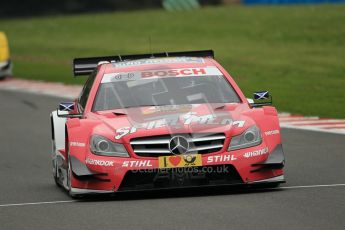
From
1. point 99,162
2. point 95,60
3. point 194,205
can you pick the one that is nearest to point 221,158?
point 194,205

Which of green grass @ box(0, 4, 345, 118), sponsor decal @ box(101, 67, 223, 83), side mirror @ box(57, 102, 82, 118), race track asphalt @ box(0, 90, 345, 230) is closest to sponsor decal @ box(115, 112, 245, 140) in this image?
race track asphalt @ box(0, 90, 345, 230)

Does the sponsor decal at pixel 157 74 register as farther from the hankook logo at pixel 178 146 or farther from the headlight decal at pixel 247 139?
the hankook logo at pixel 178 146

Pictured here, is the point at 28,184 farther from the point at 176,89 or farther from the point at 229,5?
the point at 229,5

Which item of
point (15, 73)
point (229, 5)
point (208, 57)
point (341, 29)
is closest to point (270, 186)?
point (208, 57)

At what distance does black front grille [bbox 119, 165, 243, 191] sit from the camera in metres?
10.2

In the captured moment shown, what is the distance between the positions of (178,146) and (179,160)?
0.12m

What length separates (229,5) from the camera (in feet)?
177

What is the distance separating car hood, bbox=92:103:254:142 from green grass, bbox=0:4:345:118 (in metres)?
8.64

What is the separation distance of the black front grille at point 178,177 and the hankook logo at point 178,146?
159 mm

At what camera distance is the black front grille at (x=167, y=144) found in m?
10.2

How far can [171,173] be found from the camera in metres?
10.2

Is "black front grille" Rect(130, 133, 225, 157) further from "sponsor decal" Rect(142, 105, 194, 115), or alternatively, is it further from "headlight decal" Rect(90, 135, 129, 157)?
"sponsor decal" Rect(142, 105, 194, 115)

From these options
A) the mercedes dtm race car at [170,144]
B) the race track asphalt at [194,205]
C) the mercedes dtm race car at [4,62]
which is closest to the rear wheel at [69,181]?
the mercedes dtm race car at [170,144]

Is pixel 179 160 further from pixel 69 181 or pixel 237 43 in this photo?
pixel 237 43
